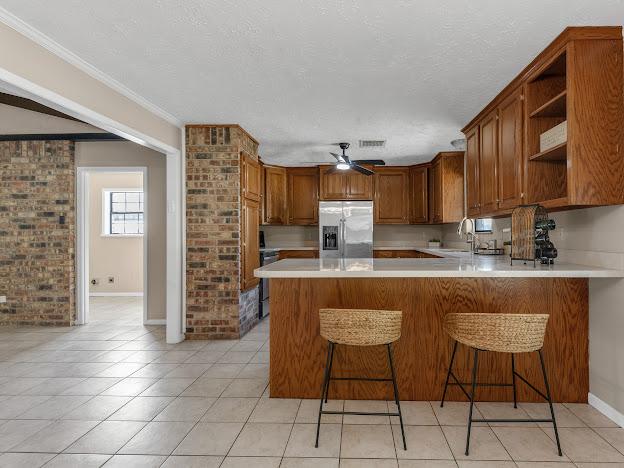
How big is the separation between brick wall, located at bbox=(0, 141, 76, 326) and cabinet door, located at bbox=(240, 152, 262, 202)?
2338mm

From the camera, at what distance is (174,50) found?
2.46m

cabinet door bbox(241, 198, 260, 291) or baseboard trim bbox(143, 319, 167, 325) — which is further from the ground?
cabinet door bbox(241, 198, 260, 291)

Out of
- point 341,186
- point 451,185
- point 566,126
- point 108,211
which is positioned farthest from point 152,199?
point 566,126

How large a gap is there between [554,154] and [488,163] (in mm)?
893

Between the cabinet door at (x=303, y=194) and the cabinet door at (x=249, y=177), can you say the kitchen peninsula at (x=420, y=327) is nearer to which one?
the cabinet door at (x=249, y=177)

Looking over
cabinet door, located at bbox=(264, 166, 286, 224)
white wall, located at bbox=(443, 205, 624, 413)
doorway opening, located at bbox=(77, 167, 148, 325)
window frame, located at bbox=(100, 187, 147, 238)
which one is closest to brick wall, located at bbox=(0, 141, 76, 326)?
doorway opening, located at bbox=(77, 167, 148, 325)

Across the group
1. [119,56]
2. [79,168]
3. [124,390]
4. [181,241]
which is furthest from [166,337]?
[119,56]

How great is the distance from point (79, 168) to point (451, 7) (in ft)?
15.6

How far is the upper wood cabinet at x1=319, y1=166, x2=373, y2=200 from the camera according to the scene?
20.5 ft

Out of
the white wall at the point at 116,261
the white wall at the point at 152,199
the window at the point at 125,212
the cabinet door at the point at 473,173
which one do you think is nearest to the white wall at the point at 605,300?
the cabinet door at the point at 473,173

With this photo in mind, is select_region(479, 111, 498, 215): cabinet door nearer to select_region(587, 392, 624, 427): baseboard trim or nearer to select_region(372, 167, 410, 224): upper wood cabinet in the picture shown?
select_region(587, 392, 624, 427): baseboard trim

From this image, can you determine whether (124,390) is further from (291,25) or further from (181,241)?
(291,25)

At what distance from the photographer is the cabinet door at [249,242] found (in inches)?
169

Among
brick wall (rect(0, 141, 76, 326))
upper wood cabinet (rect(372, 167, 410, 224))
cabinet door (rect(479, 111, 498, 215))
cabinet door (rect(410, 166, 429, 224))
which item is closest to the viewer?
cabinet door (rect(479, 111, 498, 215))
